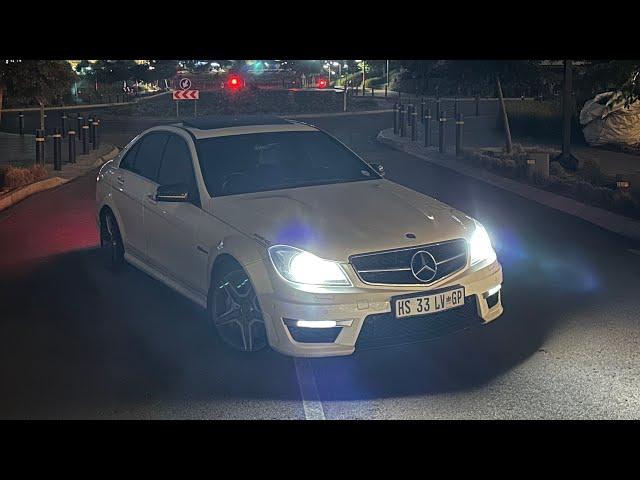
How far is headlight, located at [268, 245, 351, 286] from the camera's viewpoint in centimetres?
648

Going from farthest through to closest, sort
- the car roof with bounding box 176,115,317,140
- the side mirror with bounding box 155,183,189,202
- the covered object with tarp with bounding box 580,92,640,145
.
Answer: the covered object with tarp with bounding box 580,92,640,145 → the car roof with bounding box 176,115,317,140 → the side mirror with bounding box 155,183,189,202

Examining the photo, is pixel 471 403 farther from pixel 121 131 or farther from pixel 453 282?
pixel 121 131

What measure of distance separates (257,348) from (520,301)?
2711 millimetres

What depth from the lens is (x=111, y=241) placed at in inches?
387

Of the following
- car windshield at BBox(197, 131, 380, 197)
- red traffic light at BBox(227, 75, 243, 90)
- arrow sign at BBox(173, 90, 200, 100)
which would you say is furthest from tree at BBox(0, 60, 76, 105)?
red traffic light at BBox(227, 75, 243, 90)

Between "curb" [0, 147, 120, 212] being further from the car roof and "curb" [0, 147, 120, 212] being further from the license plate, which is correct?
the license plate

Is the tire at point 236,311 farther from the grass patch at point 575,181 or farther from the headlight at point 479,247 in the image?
the grass patch at point 575,181

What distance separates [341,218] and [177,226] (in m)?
1.51

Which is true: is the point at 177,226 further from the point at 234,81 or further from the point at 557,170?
the point at 234,81

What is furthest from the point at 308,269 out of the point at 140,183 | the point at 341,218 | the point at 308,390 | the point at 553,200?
the point at 553,200

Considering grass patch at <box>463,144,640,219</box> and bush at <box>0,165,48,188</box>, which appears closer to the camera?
grass patch at <box>463,144,640,219</box>

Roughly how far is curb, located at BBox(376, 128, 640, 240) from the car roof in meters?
5.02
